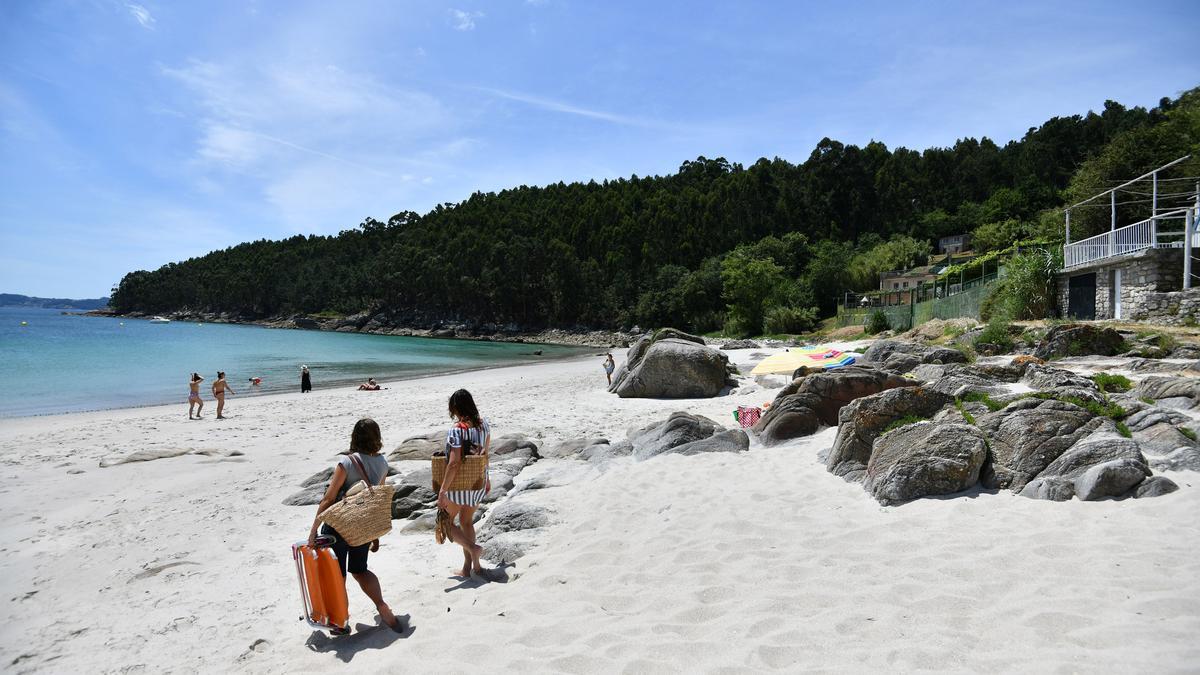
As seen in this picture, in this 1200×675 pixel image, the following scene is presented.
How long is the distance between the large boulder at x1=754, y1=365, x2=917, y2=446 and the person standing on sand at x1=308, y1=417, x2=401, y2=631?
637cm

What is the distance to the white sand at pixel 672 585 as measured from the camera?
3648mm

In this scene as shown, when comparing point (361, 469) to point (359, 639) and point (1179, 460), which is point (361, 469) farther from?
point (1179, 460)

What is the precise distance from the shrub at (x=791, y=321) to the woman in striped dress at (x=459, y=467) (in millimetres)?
52629

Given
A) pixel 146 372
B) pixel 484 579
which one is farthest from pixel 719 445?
pixel 146 372

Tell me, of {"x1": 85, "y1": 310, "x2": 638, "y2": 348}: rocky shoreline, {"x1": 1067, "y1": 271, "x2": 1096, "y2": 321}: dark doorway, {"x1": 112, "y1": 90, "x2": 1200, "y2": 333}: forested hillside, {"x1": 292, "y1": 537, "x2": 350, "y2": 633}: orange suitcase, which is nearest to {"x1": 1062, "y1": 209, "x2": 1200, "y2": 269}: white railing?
{"x1": 1067, "y1": 271, "x2": 1096, "y2": 321}: dark doorway

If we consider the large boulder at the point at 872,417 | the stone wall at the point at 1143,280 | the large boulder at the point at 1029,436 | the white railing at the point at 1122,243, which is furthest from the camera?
the white railing at the point at 1122,243

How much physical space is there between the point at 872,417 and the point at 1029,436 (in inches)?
62.4

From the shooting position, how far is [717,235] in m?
88.8

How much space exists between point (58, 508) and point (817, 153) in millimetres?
88869

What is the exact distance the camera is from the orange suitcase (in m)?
4.45

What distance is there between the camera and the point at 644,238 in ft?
303

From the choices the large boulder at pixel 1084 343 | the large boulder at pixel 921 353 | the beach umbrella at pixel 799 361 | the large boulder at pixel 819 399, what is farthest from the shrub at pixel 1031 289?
the large boulder at pixel 819 399

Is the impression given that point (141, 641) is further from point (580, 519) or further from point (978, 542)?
point (978, 542)

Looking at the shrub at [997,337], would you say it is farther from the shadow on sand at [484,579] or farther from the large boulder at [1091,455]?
the shadow on sand at [484,579]
